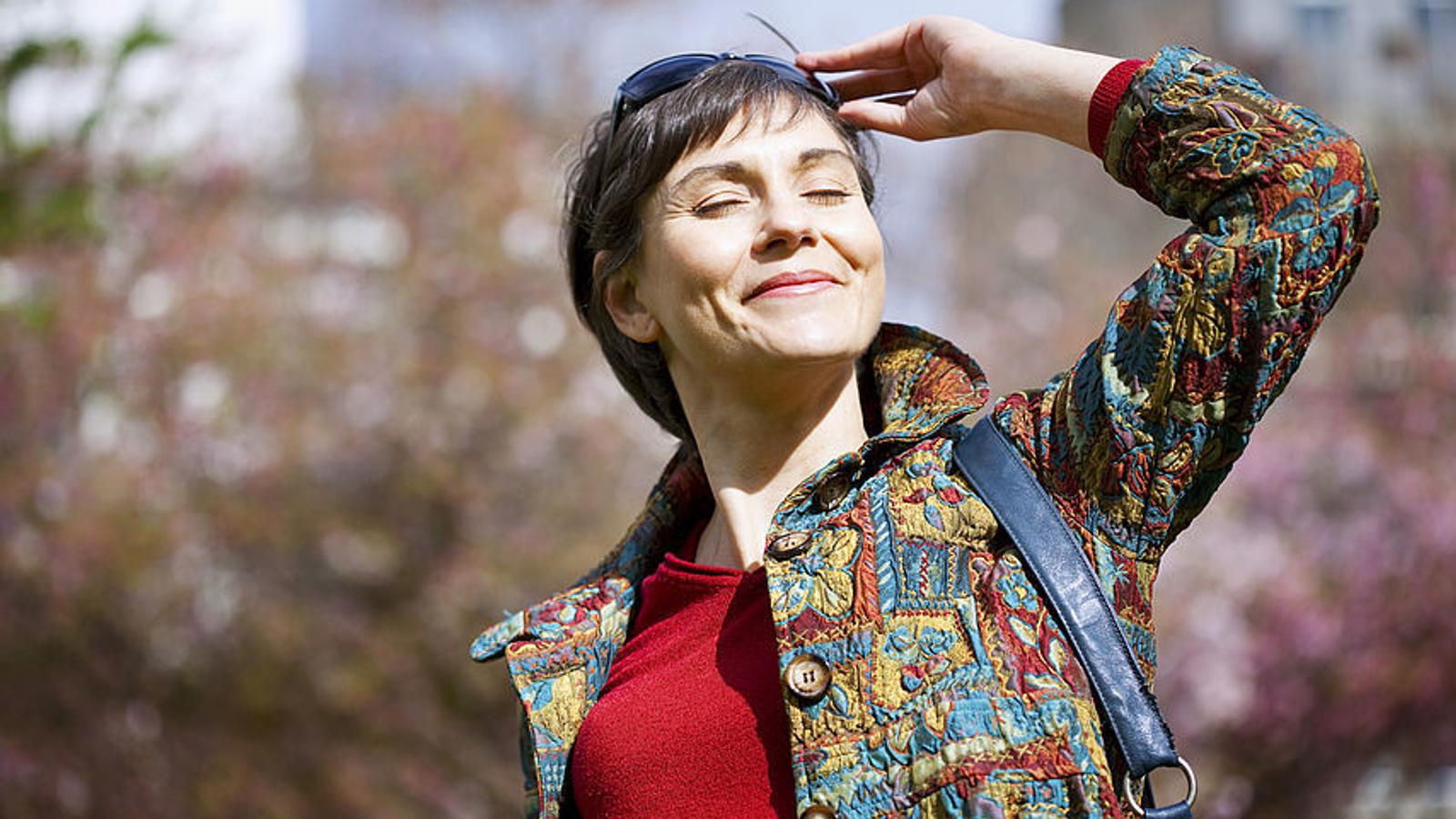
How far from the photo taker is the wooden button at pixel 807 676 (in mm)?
1626

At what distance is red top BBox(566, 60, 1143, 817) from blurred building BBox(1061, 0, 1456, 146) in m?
8.02

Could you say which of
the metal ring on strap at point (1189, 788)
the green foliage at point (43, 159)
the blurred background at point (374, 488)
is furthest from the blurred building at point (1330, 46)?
the metal ring on strap at point (1189, 788)

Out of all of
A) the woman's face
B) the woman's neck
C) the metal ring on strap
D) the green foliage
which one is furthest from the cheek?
the green foliage

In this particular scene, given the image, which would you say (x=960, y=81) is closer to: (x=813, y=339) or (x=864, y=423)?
(x=813, y=339)

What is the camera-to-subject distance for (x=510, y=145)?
27.7 feet

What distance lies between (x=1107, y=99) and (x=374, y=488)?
250 inches

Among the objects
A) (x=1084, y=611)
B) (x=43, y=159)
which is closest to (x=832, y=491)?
(x=1084, y=611)

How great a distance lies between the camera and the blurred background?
725cm

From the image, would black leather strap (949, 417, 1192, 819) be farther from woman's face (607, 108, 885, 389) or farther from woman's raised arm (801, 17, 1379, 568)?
woman's face (607, 108, 885, 389)

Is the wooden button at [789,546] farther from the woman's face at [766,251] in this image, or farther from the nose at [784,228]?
the nose at [784,228]

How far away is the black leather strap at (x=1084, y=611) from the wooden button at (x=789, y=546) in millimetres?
184

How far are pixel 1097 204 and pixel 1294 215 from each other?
893 centimetres

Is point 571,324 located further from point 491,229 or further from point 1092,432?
point 1092,432

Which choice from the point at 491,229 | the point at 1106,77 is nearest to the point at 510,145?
the point at 491,229
